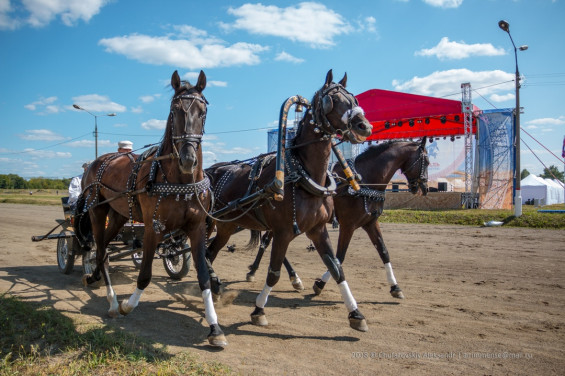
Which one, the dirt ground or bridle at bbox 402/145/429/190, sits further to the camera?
bridle at bbox 402/145/429/190

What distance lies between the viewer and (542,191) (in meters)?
30.5

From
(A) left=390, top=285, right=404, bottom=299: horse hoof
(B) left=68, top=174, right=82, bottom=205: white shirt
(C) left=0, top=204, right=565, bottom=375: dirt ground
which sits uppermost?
(B) left=68, top=174, right=82, bottom=205: white shirt

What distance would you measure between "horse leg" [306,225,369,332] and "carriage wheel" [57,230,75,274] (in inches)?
187

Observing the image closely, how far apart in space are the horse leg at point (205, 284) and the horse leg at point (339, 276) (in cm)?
134

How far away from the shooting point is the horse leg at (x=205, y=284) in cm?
424

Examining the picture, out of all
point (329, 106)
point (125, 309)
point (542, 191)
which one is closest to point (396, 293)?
point (329, 106)

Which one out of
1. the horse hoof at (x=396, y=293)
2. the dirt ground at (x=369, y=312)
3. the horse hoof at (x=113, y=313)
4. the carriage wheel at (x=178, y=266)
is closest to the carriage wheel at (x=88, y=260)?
the dirt ground at (x=369, y=312)

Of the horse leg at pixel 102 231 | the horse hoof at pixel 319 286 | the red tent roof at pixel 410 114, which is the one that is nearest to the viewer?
the horse leg at pixel 102 231

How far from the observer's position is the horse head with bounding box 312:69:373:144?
14.7ft

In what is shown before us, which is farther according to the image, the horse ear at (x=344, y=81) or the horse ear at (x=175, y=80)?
the horse ear at (x=344, y=81)

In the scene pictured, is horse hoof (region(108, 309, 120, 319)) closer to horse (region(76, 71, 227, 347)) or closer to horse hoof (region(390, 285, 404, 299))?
horse (region(76, 71, 227, 347))

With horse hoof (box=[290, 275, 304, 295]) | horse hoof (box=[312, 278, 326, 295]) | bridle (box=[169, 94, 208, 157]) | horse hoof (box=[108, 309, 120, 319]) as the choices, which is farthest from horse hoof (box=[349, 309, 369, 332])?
horse hoof (box=[108, 309, 120, 319])

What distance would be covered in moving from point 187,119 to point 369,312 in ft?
11.3

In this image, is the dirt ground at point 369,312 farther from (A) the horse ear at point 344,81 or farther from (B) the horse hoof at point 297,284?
(A) the horse ear at point 344,81
